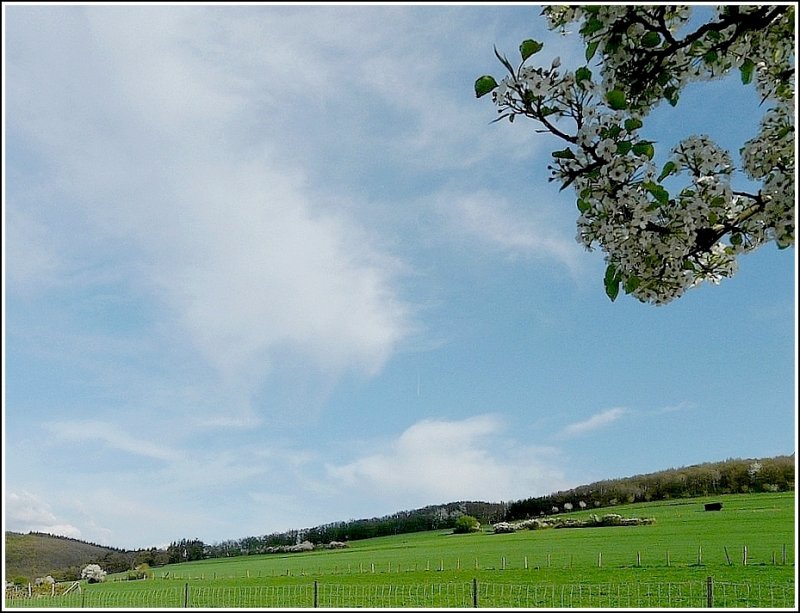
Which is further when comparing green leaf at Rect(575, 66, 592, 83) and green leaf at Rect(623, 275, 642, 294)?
green leaf at Rect(623, 275, 642, 294)

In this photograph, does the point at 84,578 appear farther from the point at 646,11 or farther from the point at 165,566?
the point at 646,11

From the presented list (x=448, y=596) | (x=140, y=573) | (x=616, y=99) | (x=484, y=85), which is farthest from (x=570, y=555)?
(x=484, y=85)

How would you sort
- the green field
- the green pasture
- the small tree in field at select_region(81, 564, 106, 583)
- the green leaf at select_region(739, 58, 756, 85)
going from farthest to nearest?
the small tree in field at select_region(81, 564, 106, 583), the green pasture, the green field, the green leaf at select_region(739, 58, 756, 85)

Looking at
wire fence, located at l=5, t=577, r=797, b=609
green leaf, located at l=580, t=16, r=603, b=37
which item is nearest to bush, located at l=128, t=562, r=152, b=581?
wire fence, located at l=5, t=577, r=797, b=609

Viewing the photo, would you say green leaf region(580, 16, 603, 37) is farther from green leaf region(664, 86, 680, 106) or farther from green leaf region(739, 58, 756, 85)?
green leaf region(739, 58, 756, 85)

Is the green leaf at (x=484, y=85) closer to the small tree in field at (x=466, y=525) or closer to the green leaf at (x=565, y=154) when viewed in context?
the green leaf at (x=565, y=154)

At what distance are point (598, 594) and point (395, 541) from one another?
14076 mm

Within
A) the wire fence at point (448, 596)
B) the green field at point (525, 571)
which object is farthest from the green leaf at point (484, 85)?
the green field at point (525, 571)

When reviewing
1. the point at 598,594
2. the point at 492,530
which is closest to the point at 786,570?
the point at 598,594

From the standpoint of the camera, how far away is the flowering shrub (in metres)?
2.65

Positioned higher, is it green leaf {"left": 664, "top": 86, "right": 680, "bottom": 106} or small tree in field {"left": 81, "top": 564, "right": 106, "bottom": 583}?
green leaf {"left": 664, "top": 86, "right": 680, "bottom": 106}

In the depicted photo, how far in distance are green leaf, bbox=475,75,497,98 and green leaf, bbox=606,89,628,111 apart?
478 millimetres

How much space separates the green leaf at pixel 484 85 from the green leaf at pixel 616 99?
48 centimetres

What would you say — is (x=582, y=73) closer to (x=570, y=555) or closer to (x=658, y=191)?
(x=658, y=191)
